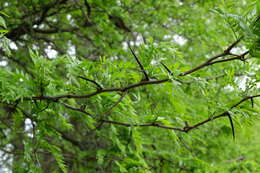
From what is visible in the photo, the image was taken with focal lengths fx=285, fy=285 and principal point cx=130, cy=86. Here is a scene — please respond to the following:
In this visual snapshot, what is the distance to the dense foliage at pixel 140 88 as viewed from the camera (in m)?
1.37

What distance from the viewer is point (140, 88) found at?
237 centimetres

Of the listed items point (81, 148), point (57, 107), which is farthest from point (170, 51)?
point (81, 148)

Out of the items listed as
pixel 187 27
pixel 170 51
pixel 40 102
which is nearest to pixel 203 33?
pixel 187 27

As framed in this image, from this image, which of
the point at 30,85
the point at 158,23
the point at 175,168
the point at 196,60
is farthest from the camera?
the point at 196,60

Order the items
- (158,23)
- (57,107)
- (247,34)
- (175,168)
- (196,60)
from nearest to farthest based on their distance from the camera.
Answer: (247,34) < (57,107) < (175,168) < (158,23) < (196,60)

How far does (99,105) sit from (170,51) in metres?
0.54

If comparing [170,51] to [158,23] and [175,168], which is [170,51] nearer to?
[175,168]

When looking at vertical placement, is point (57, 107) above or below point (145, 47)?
below

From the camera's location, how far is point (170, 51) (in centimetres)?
142

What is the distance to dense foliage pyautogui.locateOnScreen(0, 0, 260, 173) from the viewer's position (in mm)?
1372

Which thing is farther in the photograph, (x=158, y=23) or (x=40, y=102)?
(x=158, y=23)

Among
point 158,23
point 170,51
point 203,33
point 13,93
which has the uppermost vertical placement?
point 158,23

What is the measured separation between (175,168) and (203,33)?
1.77 metres

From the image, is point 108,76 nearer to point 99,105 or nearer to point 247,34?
point 99,105
